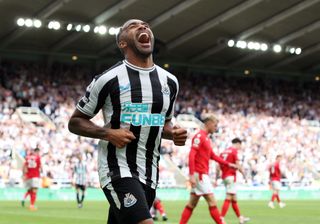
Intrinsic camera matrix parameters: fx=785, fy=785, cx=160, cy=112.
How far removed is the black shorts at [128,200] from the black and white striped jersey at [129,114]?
6 centimetres

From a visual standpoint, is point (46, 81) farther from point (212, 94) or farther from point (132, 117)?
point (132, 117)

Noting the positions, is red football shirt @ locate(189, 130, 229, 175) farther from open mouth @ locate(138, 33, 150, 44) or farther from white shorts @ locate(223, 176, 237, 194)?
open mouth @ locate(138, 33, 150, 44)

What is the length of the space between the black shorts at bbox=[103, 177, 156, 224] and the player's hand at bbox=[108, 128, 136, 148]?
313 mm

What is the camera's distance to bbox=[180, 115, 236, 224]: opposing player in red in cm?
1479

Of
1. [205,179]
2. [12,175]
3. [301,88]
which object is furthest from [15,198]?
[301,88]

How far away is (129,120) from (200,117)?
136 feet

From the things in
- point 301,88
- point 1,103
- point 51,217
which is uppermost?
point 301,88

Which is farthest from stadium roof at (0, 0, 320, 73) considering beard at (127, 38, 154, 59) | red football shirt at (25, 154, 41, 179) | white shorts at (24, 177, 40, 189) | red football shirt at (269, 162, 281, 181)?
beard at (127, 38, 154, 59)

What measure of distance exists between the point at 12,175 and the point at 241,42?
18.9m

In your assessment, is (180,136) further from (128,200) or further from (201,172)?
(201,172)

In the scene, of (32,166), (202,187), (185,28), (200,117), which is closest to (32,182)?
(32,166)

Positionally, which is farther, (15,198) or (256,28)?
(256,28)

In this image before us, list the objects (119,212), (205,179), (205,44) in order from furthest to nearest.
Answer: (205,44) < (205,179) < (119,212)

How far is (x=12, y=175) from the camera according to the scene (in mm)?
33594
